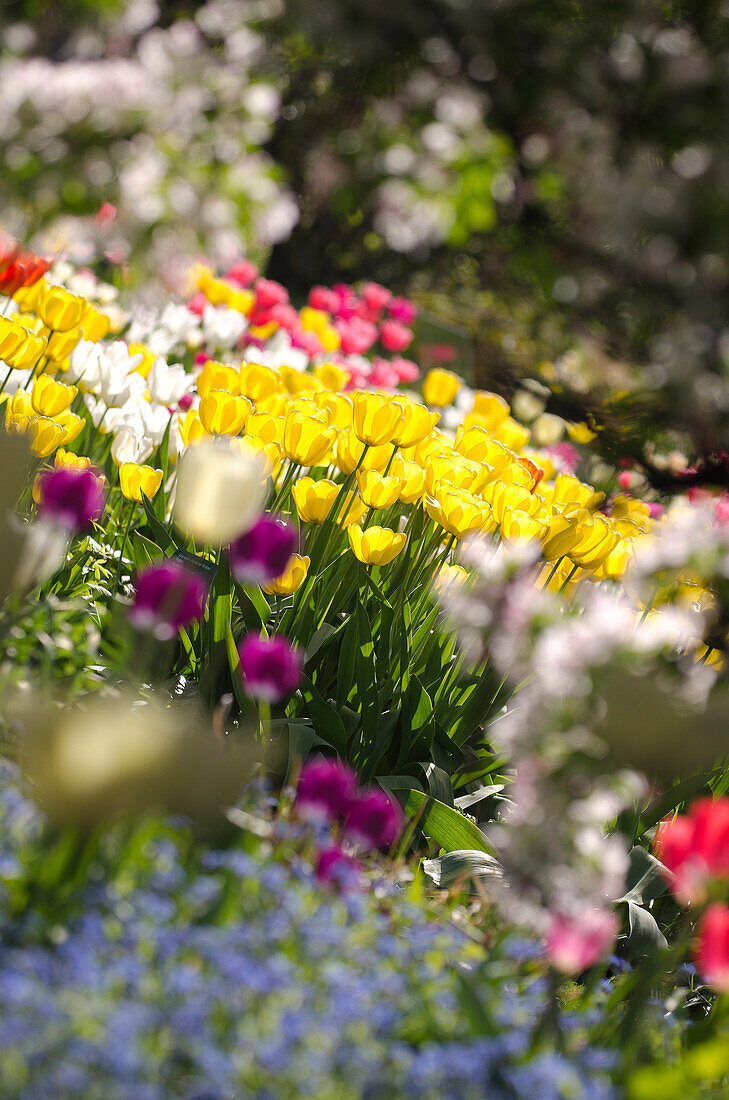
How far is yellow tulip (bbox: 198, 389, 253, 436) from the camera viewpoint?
7.35 feet

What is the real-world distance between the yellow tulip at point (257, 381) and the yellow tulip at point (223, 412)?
297 mm

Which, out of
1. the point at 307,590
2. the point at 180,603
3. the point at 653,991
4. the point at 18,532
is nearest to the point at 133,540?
the point at 307,590

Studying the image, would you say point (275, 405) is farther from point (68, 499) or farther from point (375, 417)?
point (68, 499)

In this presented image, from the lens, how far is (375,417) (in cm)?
218

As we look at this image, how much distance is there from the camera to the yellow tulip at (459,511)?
6.93 ft

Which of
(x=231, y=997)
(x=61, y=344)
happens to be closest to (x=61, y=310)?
(x=61, y=344)

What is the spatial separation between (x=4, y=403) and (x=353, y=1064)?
180 centimetres

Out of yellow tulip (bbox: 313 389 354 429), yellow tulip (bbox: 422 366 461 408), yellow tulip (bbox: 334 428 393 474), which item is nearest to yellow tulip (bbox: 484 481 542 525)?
yellow tulip (bbox: 334 428 393 474)

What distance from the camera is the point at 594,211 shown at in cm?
396

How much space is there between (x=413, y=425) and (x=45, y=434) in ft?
2.60

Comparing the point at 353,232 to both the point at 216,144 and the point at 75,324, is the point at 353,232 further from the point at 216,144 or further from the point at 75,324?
the point at 75,324

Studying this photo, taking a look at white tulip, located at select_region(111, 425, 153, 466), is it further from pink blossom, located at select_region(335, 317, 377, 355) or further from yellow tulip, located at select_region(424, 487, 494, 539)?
pink blossom, located at select_region(335, 317, 377, 355)

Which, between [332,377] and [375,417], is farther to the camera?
[332,377]

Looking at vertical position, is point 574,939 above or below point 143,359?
above
